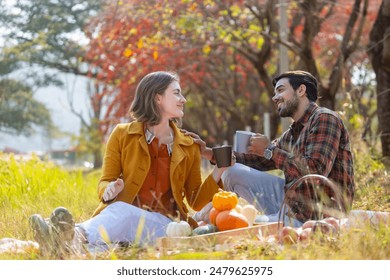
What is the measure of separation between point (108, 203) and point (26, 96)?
68.5 ft

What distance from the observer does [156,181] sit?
570cm

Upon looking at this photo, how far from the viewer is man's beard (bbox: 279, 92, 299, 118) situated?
19.0ft

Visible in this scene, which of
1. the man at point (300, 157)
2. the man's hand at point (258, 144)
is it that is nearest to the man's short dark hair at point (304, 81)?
the man at point (300, 157)

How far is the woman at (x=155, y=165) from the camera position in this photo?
550 cm

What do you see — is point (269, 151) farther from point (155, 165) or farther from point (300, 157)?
point (155, 165)

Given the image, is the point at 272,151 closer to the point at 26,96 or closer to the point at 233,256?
the point at 233,256

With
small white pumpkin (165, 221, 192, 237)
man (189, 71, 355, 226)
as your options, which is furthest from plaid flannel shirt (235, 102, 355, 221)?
small white pumpkin (165, 221, 192, 237)

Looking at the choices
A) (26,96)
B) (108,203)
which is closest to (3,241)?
(108,203)

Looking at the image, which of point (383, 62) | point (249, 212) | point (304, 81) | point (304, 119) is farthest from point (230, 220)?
point (383, 62)

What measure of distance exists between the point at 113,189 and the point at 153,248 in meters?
0.73

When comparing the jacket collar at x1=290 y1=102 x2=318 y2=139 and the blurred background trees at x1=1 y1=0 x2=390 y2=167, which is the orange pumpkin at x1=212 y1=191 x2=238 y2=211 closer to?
the jacket collar at x1=290 y1=102 x2=318 y2=139

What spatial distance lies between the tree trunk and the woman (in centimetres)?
493

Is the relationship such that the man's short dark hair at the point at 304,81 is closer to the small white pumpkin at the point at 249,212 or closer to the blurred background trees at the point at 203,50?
the small white pumpkin at the point at 249,212

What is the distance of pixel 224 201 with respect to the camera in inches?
212
